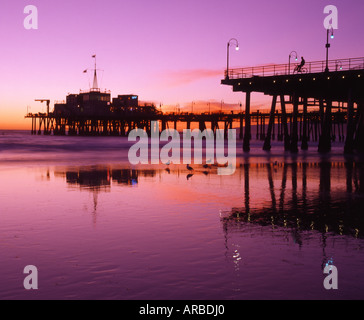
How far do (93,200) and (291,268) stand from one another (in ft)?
28.7

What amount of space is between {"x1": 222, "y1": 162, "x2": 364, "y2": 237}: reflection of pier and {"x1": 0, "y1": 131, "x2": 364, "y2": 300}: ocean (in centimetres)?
3

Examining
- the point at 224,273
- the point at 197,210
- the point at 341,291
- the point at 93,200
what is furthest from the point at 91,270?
the point at 93,200

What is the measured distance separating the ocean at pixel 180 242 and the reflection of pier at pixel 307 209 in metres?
0.03

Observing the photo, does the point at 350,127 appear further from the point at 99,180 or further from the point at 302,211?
the point at 302,211

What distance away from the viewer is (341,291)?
6699 mm

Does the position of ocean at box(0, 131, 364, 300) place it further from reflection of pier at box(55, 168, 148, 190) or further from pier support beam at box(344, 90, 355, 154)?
pier support beam at box(344, 90, 355, 154)

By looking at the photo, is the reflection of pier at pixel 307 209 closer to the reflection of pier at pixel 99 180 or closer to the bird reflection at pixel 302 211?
the bird reflection at pixel 302 211

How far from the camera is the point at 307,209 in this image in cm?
1372

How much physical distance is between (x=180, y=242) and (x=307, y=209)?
219 inches

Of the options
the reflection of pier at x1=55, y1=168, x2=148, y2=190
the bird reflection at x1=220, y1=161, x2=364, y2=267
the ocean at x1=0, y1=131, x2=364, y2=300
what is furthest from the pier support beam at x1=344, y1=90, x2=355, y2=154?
the ocean at x1=0, y1=131, x2=364, y2=300

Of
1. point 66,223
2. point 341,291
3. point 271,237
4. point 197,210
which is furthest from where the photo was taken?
point 197,210

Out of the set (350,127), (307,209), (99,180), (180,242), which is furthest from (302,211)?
(350,127)
